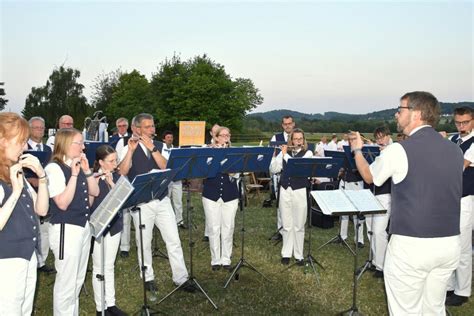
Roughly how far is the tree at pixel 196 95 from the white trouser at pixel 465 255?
4669 centimetres

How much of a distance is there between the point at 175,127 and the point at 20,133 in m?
51.5

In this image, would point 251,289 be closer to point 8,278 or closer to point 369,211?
point 369,211

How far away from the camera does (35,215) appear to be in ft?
10.6

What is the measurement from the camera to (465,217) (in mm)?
5441

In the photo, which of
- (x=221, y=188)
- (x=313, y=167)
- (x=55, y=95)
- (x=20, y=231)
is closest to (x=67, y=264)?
(x=20, y=231)

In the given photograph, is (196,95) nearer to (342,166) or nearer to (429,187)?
(342,166)

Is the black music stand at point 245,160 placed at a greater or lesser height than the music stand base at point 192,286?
greater

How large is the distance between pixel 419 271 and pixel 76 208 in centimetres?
318

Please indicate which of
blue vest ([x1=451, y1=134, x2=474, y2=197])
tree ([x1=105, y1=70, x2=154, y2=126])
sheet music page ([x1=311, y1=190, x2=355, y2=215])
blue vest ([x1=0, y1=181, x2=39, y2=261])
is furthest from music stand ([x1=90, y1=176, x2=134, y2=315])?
tree ([x1=105, y1=70, x2=154, y2=126])

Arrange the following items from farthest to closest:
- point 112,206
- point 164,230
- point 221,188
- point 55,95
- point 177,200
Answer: point 55,95
point 177,200
point 221,188
point 164,230
point 112,206

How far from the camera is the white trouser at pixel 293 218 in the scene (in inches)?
279

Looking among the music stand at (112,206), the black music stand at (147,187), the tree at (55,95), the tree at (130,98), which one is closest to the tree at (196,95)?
the tree at (130,98)

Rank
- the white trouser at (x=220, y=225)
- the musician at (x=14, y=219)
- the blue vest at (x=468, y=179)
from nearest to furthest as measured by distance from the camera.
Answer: the musician at (x=14, y=219) < the blue vest at (x=468, y=179) < the white trouser at (x=220, y=225)

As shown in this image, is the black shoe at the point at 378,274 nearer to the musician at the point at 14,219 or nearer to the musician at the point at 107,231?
the musician at the point at 107,231
